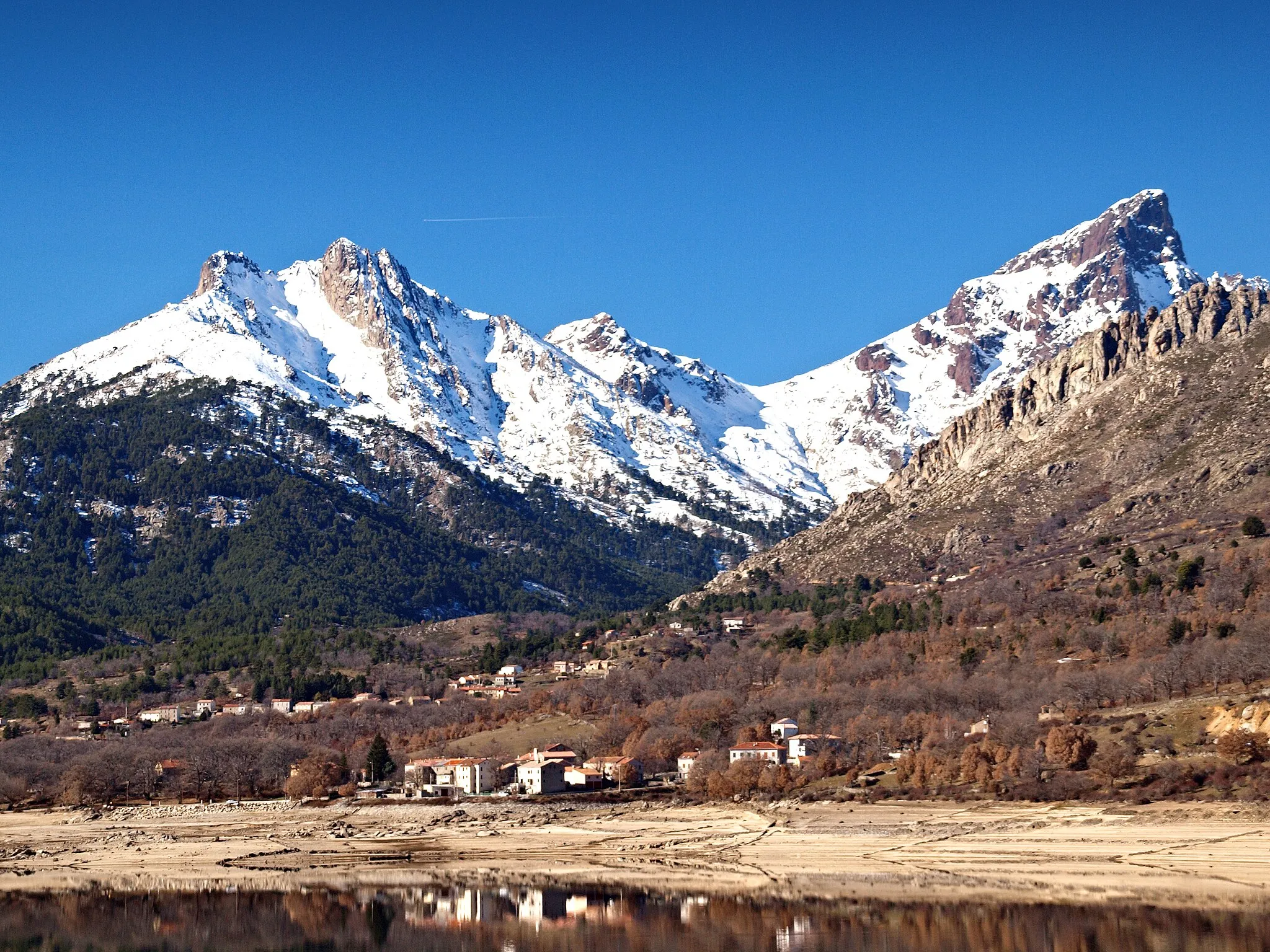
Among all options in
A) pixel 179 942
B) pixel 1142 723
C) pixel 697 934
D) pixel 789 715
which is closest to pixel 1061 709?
pixel 1142 723

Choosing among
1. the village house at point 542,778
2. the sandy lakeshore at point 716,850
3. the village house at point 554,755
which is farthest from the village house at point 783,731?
the sandy lakeshore at point 716,850

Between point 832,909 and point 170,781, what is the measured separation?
3960 inches

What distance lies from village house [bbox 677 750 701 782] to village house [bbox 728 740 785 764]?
3416 mm

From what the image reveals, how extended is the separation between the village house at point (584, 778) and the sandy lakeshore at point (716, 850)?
42.6 ft

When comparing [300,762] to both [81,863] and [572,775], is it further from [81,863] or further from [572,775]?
[81,863]

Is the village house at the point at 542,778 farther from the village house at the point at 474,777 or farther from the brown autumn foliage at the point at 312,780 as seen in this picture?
the brown autumn foliage at the point at 312,780

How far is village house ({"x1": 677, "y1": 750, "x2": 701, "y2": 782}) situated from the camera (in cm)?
15632

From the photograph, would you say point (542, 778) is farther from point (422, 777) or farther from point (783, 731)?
point (783, 731)

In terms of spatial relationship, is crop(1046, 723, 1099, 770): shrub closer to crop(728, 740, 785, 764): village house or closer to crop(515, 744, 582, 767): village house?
crop(728, 740, 785, 764): village house

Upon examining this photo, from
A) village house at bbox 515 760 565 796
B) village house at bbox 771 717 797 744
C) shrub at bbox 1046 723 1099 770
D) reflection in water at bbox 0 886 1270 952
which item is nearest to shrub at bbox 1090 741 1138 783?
shrub at bbox 1046 723 1099 770

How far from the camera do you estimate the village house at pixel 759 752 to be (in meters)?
155

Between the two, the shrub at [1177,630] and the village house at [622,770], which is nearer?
the village house at [622,770]

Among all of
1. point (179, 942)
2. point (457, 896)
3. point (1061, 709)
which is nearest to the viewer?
point (179, 942)

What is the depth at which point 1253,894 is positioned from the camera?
280ft
